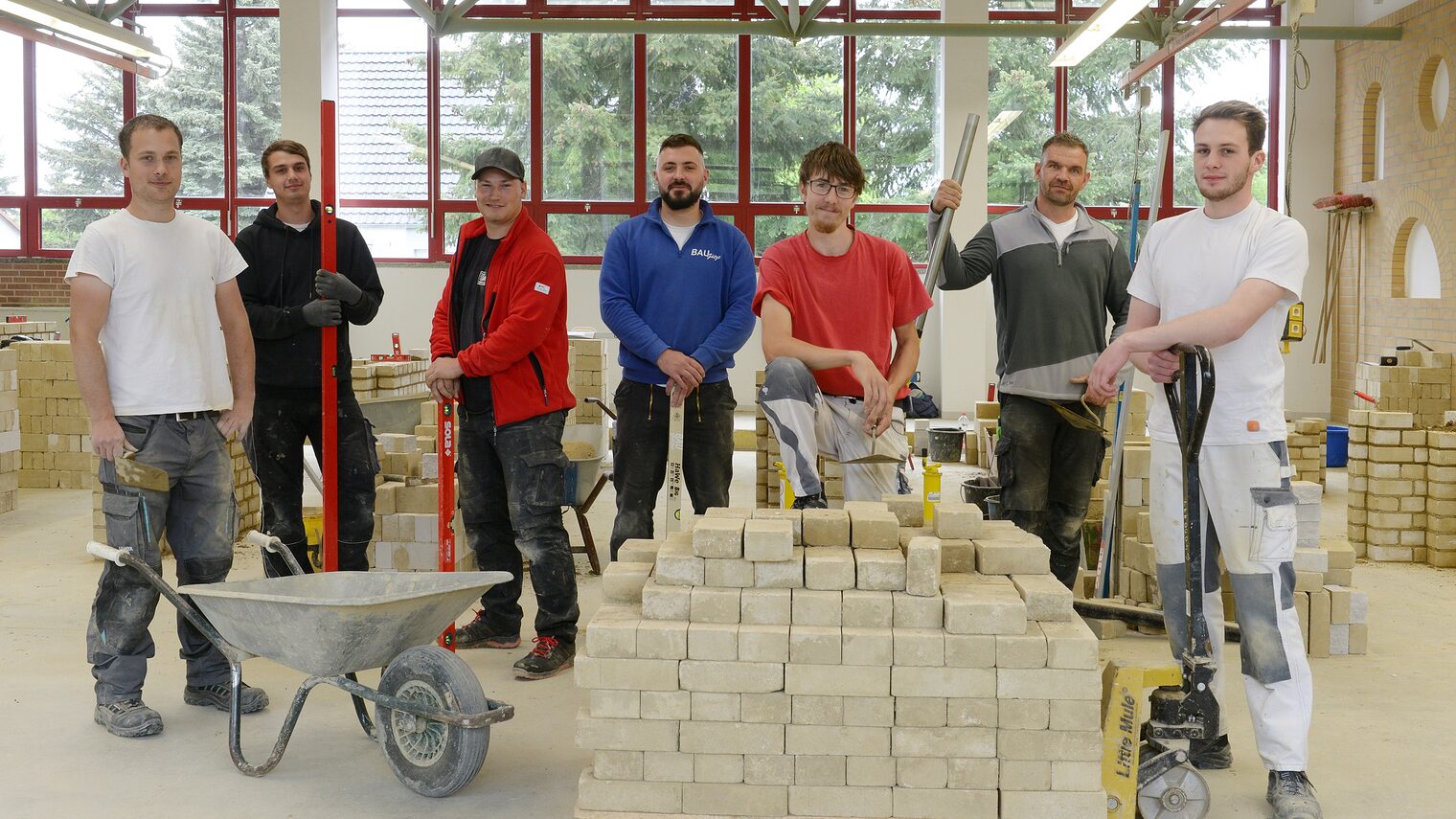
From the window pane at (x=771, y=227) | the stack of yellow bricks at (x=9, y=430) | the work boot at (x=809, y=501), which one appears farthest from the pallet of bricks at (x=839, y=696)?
the window pane at (x=771, y=227)

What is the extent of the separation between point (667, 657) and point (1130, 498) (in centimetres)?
340

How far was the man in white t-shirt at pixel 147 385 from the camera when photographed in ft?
13.0

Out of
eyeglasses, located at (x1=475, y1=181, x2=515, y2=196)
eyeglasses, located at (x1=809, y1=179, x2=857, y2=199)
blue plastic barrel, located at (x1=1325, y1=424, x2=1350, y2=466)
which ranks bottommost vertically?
blue plastic barrel, located at (x1=1325, y1=424, x2=1350, y2=466)

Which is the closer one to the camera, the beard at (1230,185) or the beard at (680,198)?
the beard at (1230,185)

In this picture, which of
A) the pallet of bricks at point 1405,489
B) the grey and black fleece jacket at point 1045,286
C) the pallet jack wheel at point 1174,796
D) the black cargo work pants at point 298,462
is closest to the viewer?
the pallet jack wheel at point 1174,796

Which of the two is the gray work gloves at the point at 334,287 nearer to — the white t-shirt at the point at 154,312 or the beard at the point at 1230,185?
the white t-shirt at the point at 154,312

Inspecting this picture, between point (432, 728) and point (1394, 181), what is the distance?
40.7 feet

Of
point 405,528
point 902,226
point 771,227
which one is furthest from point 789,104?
point 405,528

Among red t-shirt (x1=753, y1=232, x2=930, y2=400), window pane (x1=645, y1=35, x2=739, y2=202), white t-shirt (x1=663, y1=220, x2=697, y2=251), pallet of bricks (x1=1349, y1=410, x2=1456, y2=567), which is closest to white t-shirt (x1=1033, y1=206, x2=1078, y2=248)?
red t-shirt (x1=753, y1=232, x2=930, y2=400)

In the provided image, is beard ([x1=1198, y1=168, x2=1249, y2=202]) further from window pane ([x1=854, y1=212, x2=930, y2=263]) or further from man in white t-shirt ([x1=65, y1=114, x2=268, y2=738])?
window pane ([x1=854, y1=212, x2=930, y2=263])

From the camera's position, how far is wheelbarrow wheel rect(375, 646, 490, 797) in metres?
3.40

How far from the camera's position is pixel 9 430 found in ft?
26.7

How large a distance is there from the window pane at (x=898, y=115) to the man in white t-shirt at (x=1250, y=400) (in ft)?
37.8

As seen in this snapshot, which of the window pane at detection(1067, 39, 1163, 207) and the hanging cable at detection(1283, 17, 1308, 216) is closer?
the hanging cable at detection(1283, 17, 1308, 216)
